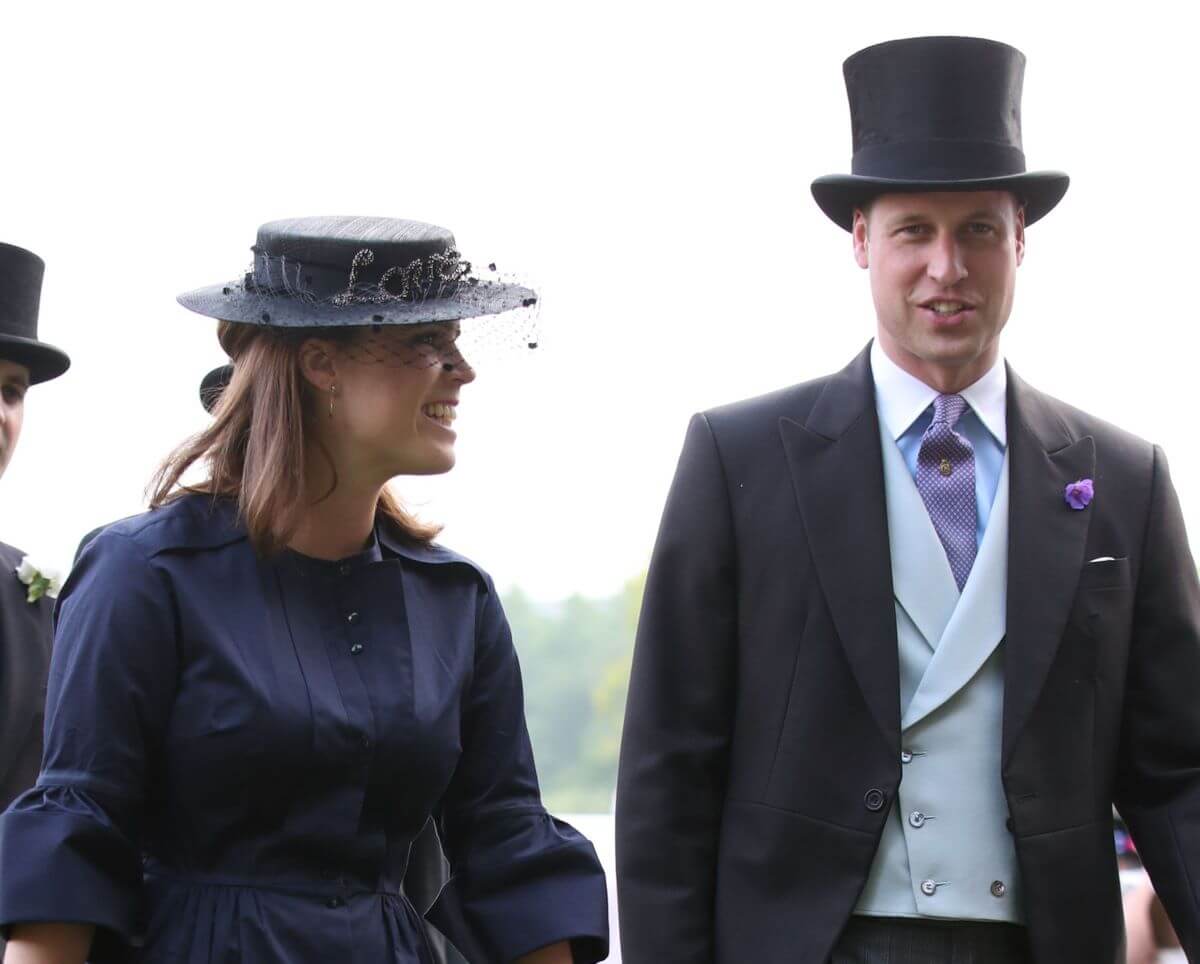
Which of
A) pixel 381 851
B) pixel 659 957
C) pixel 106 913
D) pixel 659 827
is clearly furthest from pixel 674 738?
pixel 106 913

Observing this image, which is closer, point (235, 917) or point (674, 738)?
point (235, 917)

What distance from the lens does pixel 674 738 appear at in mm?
2762

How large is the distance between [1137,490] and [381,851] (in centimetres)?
128

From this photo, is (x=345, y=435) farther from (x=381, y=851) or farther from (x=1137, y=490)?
(x=1137, y=490)

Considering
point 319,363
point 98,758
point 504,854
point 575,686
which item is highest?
point 319,363

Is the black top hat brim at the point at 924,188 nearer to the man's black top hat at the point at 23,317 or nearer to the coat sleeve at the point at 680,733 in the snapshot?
the coat sleeve at the point at 680,733

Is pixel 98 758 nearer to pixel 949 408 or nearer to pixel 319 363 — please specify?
pixel 319 363

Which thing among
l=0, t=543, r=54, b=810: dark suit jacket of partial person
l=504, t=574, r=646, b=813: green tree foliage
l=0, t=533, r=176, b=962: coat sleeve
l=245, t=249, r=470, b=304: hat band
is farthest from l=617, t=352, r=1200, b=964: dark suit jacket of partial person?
l=504, t=574, r=646, b=813: green tree foliage

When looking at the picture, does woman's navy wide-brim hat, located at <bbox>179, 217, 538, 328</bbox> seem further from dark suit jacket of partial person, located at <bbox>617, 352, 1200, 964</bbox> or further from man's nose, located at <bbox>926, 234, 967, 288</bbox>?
man's nose, located at <bbox>926, 234, 967, 288</bbox>

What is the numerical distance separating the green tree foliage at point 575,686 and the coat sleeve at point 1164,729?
141ft

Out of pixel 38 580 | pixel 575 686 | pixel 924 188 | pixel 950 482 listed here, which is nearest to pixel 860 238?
pixel 924 188

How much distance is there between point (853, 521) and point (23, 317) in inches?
74.6

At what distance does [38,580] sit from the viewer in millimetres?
3555

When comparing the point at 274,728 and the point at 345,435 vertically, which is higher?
the point at 345,435
